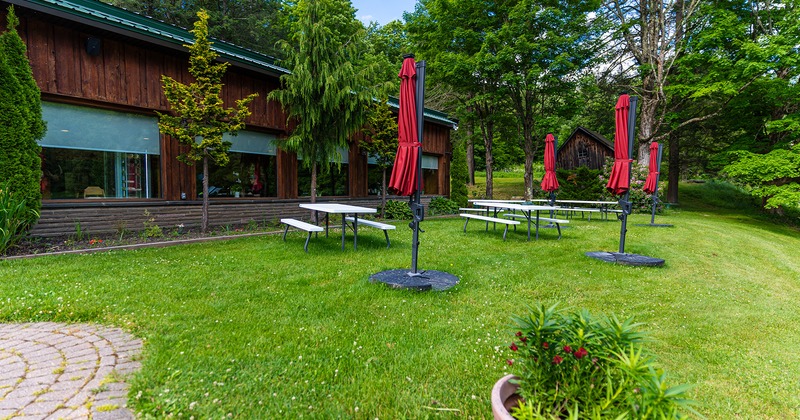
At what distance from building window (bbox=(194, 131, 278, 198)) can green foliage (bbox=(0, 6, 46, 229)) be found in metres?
3.09

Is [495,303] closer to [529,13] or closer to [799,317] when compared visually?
[799,317]

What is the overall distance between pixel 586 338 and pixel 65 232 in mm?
9292

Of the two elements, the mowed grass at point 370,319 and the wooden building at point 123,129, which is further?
the wooden building at point 123,129

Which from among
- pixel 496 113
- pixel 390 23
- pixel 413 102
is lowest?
pixel 413 102

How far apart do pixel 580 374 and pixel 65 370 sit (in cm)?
338

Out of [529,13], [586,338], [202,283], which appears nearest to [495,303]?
[586,338]

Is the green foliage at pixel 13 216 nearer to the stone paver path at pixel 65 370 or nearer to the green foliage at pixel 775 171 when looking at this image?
the stone paver path at pixel 65 370

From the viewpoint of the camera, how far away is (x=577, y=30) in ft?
54.8

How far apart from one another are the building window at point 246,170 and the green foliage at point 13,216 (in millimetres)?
3273

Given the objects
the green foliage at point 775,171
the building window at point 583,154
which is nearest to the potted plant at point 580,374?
the green foliage at point 775,171

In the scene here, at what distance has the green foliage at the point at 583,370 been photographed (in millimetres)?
1403

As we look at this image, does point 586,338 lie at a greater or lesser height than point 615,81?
lesser

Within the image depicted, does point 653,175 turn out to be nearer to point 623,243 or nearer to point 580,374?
point 623,243

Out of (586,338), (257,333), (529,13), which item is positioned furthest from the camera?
(529,13)
